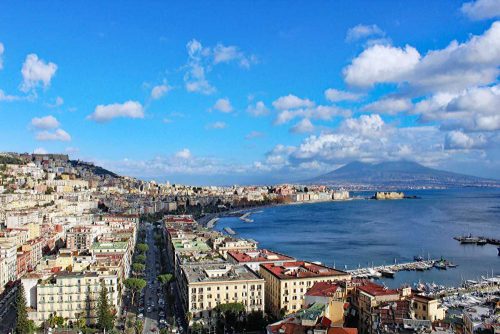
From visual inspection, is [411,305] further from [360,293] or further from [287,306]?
[287,306]

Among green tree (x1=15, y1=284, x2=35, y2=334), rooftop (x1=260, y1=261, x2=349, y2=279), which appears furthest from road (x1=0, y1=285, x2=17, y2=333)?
rooftop (x1=260, y1=261, x2=349, y2=279)

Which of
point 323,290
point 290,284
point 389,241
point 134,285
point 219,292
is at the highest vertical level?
point 323,290

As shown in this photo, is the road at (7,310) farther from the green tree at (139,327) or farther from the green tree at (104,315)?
the green tree at (139,327)

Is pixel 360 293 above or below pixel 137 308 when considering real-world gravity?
above

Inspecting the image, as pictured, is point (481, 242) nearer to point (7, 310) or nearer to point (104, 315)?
point (104, 315)

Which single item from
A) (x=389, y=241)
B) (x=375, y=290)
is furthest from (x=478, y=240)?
(x=375, y=290)

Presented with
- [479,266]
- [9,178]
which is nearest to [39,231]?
[479,266]

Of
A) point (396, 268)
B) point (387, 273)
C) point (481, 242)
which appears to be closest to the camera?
point (387, 273)
